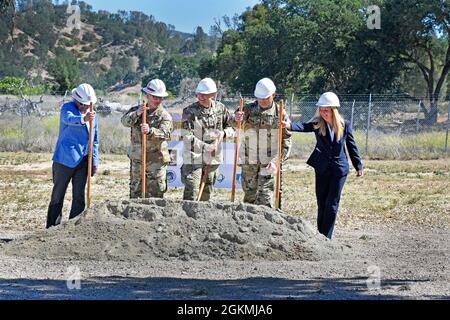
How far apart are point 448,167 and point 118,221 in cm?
1669

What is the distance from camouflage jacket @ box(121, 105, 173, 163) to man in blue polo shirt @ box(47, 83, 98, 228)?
49cm

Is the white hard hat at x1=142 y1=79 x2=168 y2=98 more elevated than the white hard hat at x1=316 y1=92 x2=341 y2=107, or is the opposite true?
the white hard hat at x1=142 y1=79 x2=168 y2=98

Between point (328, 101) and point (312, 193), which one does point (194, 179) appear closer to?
point (328, 101)

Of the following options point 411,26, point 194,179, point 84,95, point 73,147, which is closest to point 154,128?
point 194,179

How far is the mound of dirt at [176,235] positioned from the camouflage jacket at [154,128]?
73 cm

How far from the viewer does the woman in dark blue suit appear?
10492mm

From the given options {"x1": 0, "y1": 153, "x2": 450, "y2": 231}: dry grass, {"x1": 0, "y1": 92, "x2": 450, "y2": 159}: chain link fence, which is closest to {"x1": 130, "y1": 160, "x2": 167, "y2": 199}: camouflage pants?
{"x1": 0, "y1": 153, "x2": 450, "y2": 231}: dry grass

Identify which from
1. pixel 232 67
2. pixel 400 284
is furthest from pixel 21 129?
pixel 232 67

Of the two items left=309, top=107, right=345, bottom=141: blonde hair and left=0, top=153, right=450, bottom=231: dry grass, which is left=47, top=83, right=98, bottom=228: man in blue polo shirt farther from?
left=309, top=107, right=345, bottom=141: blonde hair

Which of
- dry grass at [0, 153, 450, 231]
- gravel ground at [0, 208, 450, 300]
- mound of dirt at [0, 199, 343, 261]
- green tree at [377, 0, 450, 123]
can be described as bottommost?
dry grass at [0, 153, 450, 231]

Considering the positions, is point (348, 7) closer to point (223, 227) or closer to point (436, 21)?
point (436, 21)

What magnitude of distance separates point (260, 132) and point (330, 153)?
1.03m

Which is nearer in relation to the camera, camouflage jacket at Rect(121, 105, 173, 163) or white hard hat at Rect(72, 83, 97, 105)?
white hard hat at Rect(72, 83, 97, 105)

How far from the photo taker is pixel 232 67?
202 feet
